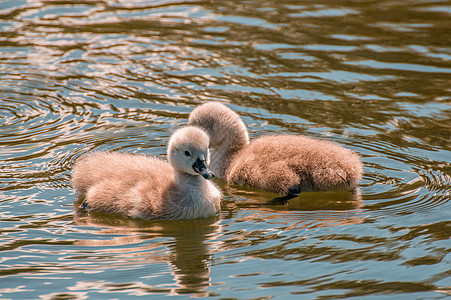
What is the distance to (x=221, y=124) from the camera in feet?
24.8

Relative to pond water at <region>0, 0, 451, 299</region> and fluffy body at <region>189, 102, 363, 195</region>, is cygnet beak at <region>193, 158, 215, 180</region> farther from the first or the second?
fluffy body at <region>189, 102, 363, 195</region>

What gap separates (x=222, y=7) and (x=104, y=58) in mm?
2769

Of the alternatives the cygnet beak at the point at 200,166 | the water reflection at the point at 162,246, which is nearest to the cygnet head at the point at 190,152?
the cygnet beak at the point at 200,166

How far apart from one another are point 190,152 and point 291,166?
1038 mm

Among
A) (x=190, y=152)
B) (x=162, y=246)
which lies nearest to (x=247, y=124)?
(x=190, y=152)

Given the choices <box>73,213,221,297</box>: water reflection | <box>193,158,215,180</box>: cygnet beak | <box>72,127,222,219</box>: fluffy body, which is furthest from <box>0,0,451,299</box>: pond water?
<box>193,158,215,180</box>: cygnet beak

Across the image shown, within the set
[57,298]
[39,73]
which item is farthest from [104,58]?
[57,298]

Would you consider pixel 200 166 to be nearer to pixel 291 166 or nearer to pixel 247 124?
pixel 291 166

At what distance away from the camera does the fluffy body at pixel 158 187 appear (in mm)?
6184

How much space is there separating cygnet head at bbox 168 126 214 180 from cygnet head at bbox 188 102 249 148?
49.9 inches

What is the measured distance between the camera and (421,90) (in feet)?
30.2

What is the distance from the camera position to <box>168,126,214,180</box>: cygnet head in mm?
6180

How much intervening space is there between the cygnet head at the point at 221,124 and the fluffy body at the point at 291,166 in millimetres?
156

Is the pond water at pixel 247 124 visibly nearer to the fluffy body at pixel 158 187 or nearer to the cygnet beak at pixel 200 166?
the fluffy body at pixel 158 187
